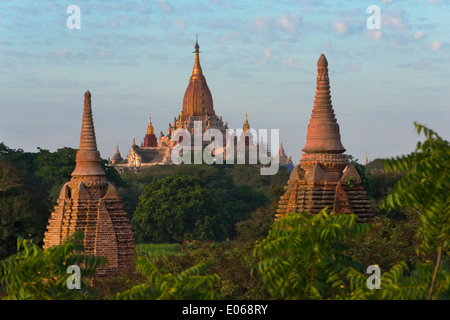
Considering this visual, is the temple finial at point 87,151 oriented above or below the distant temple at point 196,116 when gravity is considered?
A: below

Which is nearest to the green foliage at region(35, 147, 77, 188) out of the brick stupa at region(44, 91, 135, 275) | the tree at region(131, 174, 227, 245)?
the tree at region(131, 174, 227, 245)

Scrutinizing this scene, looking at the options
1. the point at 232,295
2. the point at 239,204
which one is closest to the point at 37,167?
the point at 239,204

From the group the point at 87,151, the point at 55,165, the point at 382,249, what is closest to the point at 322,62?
the point at 382,249

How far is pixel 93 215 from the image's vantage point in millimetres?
A: 35188

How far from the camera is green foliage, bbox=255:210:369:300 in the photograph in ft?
59.1

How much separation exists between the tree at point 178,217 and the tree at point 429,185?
59478mm

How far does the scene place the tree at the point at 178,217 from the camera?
3103 inches

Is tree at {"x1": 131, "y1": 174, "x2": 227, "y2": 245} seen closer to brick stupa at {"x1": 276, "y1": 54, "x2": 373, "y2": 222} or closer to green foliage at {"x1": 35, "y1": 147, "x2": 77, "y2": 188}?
green foliage at {"x1": 35, "y1": 147, "x2": 77, "y2": 188}

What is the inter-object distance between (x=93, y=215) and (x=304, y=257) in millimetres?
17759

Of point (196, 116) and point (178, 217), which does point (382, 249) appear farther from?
point (196, 116)

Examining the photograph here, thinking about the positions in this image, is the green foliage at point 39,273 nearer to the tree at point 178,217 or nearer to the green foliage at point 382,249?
the green foliage at point 382,249

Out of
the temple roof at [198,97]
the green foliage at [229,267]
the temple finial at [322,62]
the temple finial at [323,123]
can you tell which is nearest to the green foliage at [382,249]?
the temple finial at [323,123]

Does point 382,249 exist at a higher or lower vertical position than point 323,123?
lower
